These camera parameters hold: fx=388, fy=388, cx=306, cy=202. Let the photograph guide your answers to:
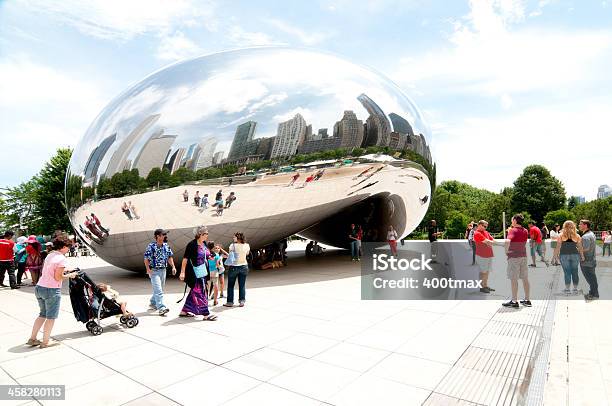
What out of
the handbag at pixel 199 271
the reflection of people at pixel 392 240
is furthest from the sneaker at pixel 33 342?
the reflection of people at pixel 392 240

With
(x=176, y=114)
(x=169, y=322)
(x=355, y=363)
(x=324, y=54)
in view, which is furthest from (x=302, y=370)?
(x=324, y=54)

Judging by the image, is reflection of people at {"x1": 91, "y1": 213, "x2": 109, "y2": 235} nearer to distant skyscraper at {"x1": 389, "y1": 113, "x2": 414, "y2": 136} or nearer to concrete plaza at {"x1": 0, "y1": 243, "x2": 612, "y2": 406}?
concrete plaza at {"x1": 0, "y1": 243, "x2": 612, "y2": 406}

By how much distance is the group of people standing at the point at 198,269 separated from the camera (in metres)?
6.79

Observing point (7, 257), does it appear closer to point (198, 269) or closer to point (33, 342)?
point (33, 342)

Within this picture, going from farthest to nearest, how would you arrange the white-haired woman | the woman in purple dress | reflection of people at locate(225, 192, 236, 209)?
reflection of people at locate(225, 192, 236, 209) → the white-haired woman → the woman in purple dress

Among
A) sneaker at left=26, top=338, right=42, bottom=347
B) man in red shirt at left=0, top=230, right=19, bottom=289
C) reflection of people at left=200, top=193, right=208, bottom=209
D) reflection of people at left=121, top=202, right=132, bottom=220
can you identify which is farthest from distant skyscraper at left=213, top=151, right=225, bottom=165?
man in red shirt at left=0, top=230, right=19, bottom=289

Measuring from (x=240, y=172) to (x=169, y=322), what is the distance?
448 centimetres

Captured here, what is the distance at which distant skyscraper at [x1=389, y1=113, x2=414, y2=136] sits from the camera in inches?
477

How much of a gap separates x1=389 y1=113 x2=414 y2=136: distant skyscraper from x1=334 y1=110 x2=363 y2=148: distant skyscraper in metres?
1.48

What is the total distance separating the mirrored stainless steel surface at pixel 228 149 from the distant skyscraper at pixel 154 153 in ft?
0.08

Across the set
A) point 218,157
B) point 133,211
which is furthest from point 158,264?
point 218,157

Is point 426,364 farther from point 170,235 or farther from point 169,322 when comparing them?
point 170,235

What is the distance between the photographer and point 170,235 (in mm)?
10375

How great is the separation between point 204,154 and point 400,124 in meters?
6.23
